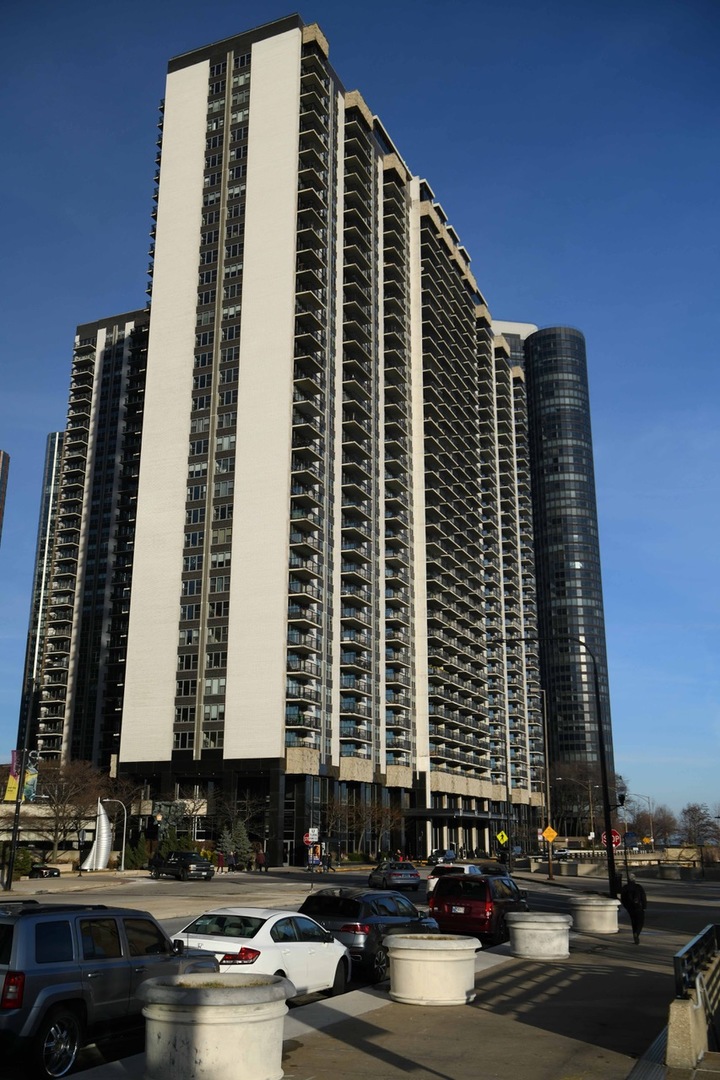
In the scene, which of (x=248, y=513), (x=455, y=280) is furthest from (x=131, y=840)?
(x=455, y=280)

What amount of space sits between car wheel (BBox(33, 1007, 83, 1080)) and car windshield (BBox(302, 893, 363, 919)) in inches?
325

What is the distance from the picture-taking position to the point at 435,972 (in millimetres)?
13562

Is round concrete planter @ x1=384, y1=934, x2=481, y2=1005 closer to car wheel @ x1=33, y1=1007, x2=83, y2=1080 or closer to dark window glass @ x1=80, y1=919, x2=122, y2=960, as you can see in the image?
dark window glass @ x1=80, y1=919, x2=122, y2=960

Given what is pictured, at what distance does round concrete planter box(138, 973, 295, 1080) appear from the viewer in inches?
330

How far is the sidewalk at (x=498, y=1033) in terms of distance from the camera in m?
9.91

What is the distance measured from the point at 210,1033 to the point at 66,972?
3120 millimetres

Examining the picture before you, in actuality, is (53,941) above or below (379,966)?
above

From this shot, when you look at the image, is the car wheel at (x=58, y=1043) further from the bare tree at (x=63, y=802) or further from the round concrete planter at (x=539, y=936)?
the bare tree at (x=63, y=802)

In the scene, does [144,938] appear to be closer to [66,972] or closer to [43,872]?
[66,972]

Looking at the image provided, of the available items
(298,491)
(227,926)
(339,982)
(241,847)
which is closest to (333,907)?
(339,982)

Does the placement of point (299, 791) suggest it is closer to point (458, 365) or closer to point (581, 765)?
point (458, 365)

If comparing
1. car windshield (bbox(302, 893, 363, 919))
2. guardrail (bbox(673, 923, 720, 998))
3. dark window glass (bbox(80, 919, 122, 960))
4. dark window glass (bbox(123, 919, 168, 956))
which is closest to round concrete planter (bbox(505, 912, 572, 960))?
car windshield (bbox(302, 893, 363, 919))

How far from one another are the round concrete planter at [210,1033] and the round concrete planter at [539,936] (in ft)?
36.4

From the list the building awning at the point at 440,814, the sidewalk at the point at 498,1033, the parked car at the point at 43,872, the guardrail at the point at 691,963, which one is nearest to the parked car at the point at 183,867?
the parked car at the point at 43,872
